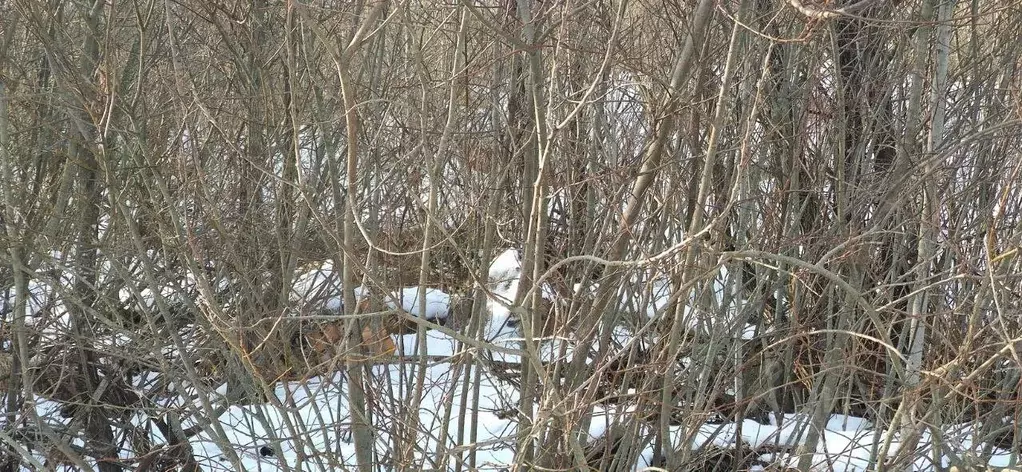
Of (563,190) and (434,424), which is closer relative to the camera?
(563,190)

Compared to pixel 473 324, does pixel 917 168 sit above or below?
above

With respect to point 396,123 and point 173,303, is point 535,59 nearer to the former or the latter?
point 396,123

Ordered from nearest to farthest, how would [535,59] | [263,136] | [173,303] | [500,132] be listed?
[535,59], [500,132], [263,136], [173,303]

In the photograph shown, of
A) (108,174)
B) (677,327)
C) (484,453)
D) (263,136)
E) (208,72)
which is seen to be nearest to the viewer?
(677,327)

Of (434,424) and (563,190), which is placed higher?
(563,190)

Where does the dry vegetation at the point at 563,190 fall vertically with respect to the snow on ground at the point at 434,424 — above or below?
above

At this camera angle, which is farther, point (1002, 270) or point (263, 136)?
point (263, 136)

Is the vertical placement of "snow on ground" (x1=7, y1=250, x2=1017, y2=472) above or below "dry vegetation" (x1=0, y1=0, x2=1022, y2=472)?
below

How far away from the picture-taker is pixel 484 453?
4.85 meters

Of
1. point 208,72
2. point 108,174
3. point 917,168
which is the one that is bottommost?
point 917,168

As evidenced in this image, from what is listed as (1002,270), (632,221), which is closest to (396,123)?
(632,221)

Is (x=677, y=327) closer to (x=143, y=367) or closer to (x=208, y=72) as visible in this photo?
(x=208, y=72)

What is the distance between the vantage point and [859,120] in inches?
180

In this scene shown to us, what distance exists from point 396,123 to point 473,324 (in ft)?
3.17
